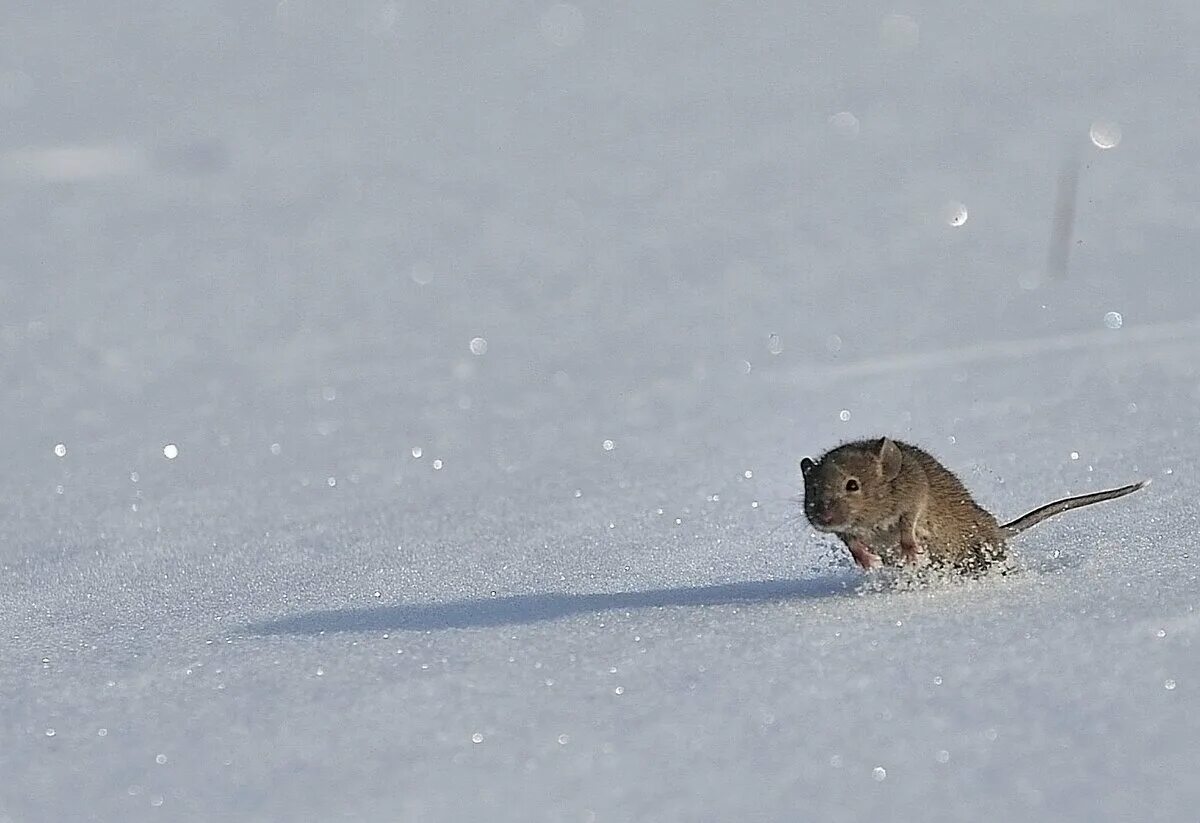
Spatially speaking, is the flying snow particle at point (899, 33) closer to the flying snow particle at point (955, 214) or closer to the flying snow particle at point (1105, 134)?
the flying snow particle at point (1105, 134)

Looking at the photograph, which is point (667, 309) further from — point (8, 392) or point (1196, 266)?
point (8, 392)

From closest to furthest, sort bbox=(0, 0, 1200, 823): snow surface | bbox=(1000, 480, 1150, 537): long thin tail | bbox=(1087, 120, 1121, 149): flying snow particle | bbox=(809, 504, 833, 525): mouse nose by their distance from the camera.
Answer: bbox=(0, 0, 1200, 823): snow surface → bbox=(809, 504, 833, 525): mouse nose → bbox=(1000, 480, 1150, 537): long thin tail → bbox=(1087, 120, 1121, 149): flying snow particle

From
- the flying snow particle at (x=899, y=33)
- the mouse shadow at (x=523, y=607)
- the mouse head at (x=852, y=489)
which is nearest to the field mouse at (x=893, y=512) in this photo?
the mouse head at (x=852, y=489)

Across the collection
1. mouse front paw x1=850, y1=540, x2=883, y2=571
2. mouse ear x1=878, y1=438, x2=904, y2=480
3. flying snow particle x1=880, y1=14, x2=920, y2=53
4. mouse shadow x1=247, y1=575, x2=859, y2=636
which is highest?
flying snow particle x1=880, y1=14, x2=920, y2=53

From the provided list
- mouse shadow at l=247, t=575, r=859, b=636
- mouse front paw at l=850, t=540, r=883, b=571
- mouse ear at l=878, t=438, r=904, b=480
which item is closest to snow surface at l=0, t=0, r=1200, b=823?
mouse shadow at l=247, t=575, r=859, b=636

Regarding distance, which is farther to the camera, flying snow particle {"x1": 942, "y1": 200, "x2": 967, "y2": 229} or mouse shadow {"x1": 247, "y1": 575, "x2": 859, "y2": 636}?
flying snow particle {"x1": 942, "y1": 200, "x2": 967, "y2": 229}

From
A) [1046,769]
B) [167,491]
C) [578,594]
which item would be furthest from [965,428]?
[1046,769]

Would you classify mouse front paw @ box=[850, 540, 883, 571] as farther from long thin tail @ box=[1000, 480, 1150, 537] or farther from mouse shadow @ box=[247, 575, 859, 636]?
long thin tail @ box=[1000, 480, 1150, 537]
